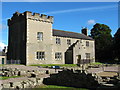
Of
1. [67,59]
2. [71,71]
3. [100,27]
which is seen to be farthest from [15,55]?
[100,27]

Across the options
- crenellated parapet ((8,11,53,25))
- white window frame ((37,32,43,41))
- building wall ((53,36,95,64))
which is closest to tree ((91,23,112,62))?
building wall ((53,36,95,64))

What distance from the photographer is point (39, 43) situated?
103 feet

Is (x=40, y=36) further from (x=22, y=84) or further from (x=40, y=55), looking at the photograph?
(x=22, y=84)

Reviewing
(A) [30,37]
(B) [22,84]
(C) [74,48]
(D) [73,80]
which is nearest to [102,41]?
(C) [74,48]

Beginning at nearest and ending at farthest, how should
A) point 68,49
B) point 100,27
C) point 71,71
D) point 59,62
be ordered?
point 71,71 → point 59,62 → point 68,49 → point 100,27

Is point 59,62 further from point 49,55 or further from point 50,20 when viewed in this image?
point 50,20

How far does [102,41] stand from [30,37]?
33.8m

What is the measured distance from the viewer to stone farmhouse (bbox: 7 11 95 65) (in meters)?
30.0

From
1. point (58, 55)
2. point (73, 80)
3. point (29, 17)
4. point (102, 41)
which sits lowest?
point (73, 80)

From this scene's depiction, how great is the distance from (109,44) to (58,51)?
2541 cm

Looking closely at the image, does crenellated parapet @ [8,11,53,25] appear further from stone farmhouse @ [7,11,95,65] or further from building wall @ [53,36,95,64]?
building wall @ [53,36,95,64]

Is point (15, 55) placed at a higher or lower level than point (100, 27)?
lower

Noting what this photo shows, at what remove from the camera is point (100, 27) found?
6400 centimetres

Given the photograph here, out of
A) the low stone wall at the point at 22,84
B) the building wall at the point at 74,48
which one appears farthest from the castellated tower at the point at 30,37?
the low stone wall at the point at 22,84
